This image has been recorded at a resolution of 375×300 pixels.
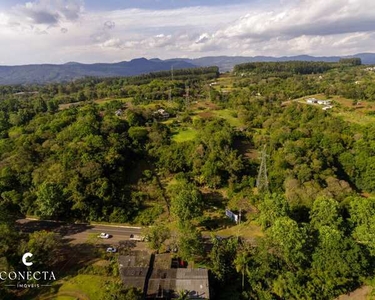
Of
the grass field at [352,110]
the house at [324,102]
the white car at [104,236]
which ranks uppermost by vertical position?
the house at [324,102]

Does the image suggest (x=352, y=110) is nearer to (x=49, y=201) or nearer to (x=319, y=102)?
(x=319, y=102)

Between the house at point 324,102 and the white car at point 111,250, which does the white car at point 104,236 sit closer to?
the white car at point 111,250

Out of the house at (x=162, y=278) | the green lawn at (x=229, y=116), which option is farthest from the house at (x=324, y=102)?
the house at (x=162, y=278)

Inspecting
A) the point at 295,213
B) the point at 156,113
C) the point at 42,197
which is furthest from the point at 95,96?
the point at 295,213

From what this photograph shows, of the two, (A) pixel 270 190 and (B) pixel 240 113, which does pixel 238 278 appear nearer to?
(A) pixel 270 190

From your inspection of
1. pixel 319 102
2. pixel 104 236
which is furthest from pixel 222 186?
pixel 319 102
